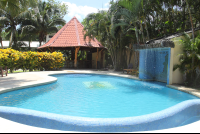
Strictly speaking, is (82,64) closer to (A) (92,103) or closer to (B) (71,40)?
(B) (71,40)

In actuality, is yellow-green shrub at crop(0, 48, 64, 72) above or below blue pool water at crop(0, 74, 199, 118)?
above

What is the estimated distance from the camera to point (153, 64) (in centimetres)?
1175

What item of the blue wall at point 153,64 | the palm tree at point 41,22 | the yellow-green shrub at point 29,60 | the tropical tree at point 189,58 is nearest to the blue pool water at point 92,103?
the tropical tree at point 189,58

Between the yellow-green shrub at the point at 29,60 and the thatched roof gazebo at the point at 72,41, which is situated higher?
the thatched roof gazebo at the point at 72,41

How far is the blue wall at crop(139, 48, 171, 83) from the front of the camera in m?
11.3

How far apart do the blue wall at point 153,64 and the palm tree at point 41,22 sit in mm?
17790

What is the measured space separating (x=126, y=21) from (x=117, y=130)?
38.1 ft

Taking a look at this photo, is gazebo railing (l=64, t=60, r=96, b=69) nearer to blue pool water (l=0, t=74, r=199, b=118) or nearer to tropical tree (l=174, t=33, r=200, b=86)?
blue pool water (l=0, t=74, r=199, b=118)

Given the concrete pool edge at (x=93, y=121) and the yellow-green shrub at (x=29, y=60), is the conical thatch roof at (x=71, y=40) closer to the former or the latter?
the yellow-green shrub at (x=29, y=60)

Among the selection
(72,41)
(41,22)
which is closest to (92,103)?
(72,41)

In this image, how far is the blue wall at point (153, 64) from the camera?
11297 millimetres

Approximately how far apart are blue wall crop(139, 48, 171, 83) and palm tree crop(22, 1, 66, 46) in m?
17.8

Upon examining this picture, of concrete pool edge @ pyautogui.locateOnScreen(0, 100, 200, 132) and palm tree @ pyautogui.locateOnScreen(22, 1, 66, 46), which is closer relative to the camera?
concrete pool edge @ pyautogui.locateOnScreen(0, 100, 200, 132)

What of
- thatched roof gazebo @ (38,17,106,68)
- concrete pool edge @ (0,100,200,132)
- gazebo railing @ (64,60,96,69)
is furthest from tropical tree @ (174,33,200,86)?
gazebo railing @ (64,60,96,69)
